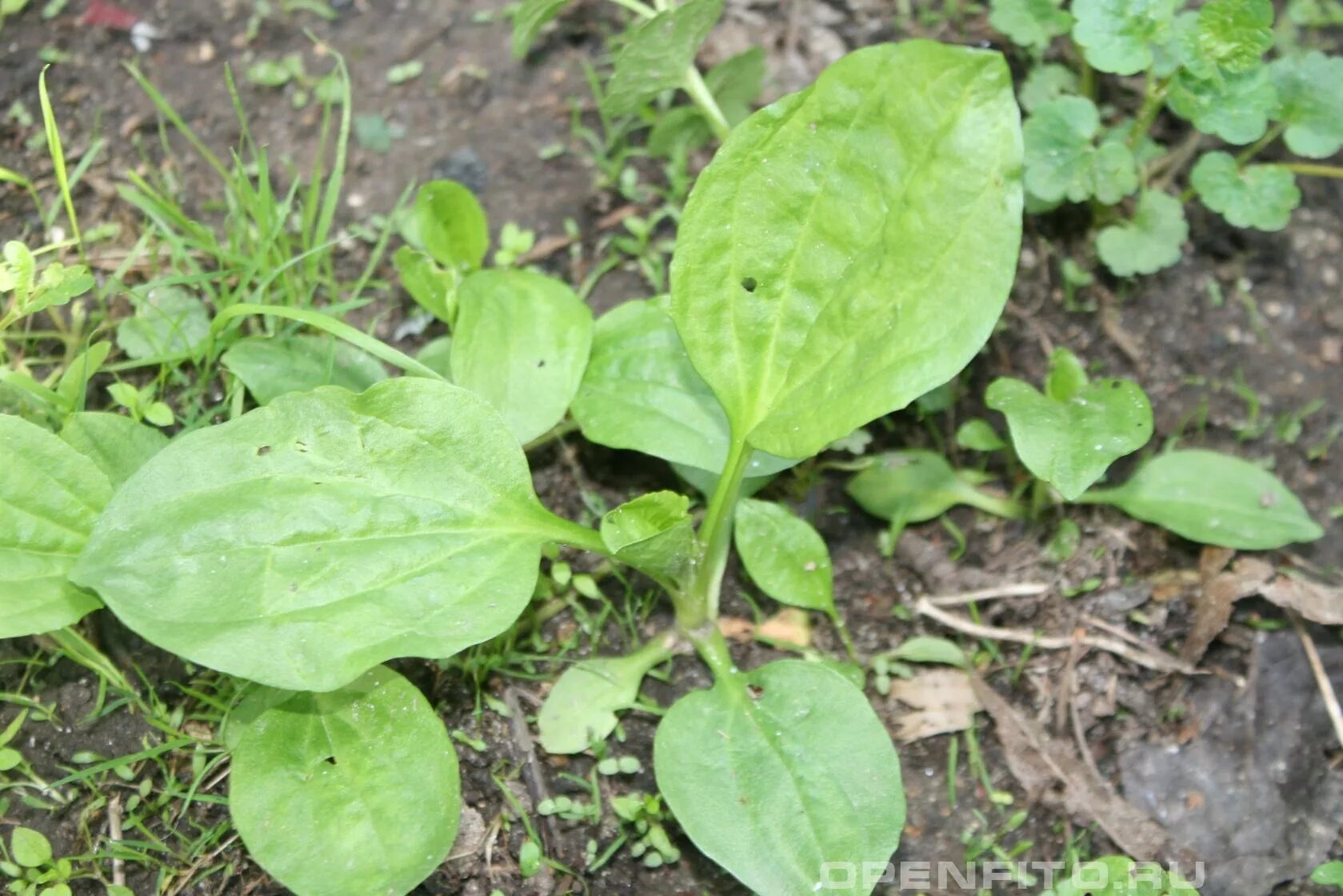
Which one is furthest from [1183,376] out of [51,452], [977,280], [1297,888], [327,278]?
[51,452]

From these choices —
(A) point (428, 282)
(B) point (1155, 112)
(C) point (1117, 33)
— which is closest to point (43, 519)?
(A) point (428, 282)

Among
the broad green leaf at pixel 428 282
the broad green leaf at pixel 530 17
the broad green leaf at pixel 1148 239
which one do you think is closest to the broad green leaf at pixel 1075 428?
the broad green leaf at pixel 1148 239

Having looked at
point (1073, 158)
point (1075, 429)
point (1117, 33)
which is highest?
point (1117, 33)

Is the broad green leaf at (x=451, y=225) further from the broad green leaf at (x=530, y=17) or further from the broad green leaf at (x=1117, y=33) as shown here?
the broad green leaf at (x=1117, y=33)

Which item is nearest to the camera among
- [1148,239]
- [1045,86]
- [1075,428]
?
[1075,428]

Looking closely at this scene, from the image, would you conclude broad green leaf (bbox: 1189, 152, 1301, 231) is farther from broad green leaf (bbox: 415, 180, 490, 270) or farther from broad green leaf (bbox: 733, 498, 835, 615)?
broad green leaf (bbox: 415, 180, 490, 270)

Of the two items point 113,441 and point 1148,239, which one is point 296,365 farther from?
point 1148,239

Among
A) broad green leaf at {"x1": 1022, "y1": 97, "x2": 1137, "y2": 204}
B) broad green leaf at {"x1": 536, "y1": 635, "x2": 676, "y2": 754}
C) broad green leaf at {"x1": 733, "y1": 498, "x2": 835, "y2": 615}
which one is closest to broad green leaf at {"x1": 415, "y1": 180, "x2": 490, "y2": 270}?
broad green leaf at {"x1": 733, "y1": 498, "x2": 835, "y2": 615}

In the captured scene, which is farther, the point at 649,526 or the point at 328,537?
the point at 649,526
